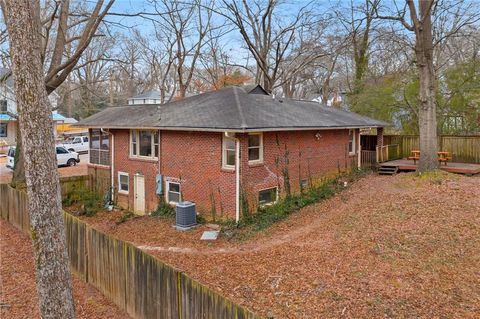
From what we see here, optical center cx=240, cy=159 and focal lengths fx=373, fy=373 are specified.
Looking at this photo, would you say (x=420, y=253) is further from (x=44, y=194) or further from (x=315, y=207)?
(x=44, y=194)

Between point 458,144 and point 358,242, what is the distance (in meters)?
15.7

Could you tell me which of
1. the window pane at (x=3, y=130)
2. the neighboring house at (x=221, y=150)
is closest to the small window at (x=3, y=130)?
the window pane at (x=3, y=130)


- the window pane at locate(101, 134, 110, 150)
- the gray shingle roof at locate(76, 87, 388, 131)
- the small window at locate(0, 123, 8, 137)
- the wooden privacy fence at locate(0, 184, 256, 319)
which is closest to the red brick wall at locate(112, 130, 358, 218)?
the gray shingle roof at locate(76, 87, 388, 131)

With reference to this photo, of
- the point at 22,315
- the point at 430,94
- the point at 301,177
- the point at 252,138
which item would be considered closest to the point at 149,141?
the point at 252,138

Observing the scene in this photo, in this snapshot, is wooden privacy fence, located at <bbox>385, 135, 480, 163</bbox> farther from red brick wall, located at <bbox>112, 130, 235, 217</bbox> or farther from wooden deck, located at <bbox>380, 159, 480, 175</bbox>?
red brick wall, located at <bbox>112, 130, 235, 217</bbox>

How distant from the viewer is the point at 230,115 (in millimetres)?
13914

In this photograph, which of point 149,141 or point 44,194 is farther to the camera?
point 149,141

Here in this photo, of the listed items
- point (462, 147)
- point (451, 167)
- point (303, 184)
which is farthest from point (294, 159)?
point (462, 147)

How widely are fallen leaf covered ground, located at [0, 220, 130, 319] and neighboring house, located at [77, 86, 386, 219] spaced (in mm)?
6067

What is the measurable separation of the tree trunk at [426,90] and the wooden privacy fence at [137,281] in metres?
14.5

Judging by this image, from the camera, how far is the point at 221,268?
31.3 feet

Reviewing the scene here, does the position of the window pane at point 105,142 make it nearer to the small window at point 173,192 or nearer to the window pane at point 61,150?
the small window at point 173,192

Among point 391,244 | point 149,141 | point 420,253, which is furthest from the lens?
point 149,141

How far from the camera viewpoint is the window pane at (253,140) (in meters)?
13.9
